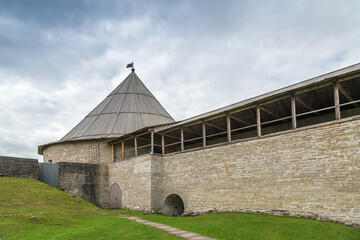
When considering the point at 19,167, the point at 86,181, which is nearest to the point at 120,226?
the point at 86,181

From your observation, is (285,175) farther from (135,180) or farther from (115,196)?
(115,196)

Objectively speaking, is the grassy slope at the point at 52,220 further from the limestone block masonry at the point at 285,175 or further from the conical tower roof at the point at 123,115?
the conical tower roof at the point at 123,115

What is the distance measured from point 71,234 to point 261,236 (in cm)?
548

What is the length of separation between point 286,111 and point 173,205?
798 cm

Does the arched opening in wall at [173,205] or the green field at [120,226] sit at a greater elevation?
the green field at [120,226]

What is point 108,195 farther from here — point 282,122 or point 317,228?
point 317,228

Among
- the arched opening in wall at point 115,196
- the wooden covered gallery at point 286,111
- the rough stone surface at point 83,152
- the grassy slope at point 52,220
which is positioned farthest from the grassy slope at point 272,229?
the rough stone surface at point 83,152

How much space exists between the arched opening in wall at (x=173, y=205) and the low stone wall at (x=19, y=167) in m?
7.87

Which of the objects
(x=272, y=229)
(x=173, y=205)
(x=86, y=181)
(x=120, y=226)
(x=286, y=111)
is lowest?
(x=173, y=205)

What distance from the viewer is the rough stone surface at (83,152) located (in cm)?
2167

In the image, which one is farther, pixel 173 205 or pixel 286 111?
pixel 173 205

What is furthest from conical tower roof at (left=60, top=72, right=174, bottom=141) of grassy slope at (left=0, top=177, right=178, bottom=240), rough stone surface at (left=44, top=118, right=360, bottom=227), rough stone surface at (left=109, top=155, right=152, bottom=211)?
grassy slope at (left=0, top=177, right=178, bottom=240)

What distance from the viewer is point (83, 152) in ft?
73.0

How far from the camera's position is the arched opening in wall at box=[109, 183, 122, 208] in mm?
19223
